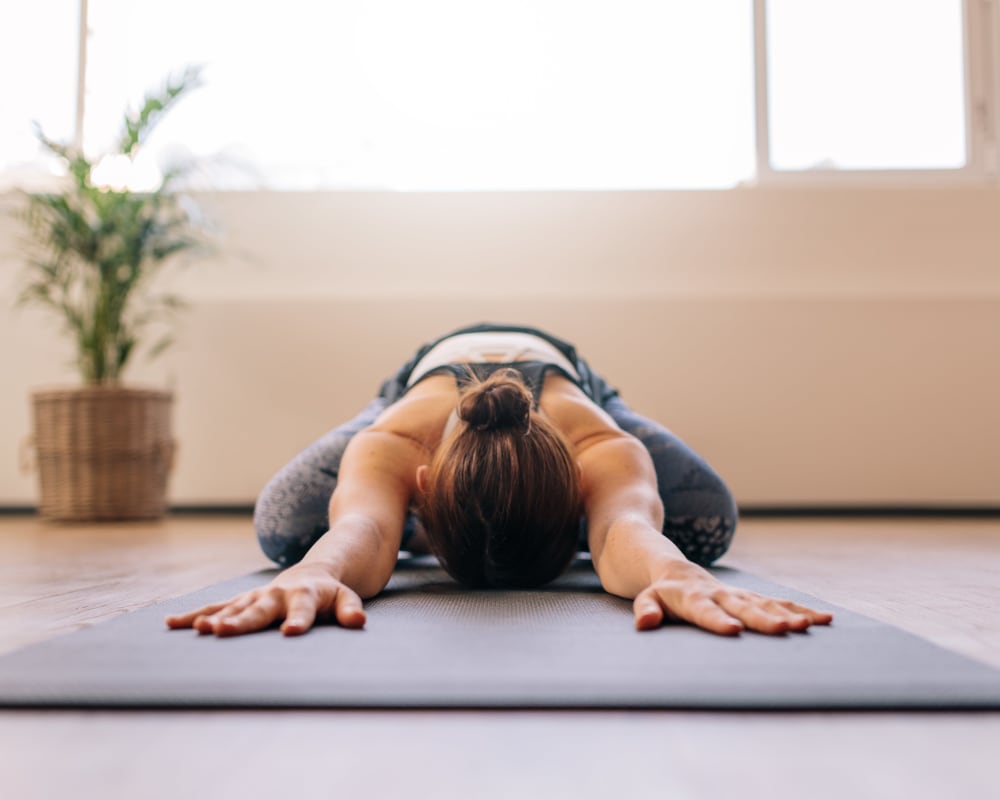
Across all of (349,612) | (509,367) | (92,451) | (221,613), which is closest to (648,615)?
(349,612)

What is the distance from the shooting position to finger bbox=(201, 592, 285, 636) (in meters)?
0.90

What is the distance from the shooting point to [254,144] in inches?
136

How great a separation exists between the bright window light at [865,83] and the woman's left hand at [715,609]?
2.80 m

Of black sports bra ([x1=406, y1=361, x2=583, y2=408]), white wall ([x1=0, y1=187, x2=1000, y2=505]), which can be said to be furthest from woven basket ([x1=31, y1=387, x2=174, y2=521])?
black sports bra ([x1=406, y1=361, x2=583, y2=408])

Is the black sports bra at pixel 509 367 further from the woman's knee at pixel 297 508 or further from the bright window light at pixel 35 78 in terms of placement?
the bright window light at pixel 35 78

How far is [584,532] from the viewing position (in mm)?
1691

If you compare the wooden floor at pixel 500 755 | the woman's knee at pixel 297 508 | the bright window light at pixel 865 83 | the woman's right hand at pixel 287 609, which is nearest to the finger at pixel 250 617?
the woman's right hand at pixel 287 609

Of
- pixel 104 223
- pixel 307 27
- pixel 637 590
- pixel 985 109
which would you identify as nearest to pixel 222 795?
pixel 637 590

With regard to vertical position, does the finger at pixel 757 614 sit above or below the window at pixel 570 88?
below

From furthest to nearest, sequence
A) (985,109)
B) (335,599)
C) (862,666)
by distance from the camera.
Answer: (985,109)
(335,599)
(862,666)

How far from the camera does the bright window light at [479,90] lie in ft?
11.3

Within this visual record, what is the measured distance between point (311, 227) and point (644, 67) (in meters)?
1.45

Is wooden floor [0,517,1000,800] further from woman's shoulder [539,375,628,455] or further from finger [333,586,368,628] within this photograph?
woman's shoulder [539,375,628,455]

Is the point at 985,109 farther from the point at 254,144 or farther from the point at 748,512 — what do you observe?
the point at 254,144
